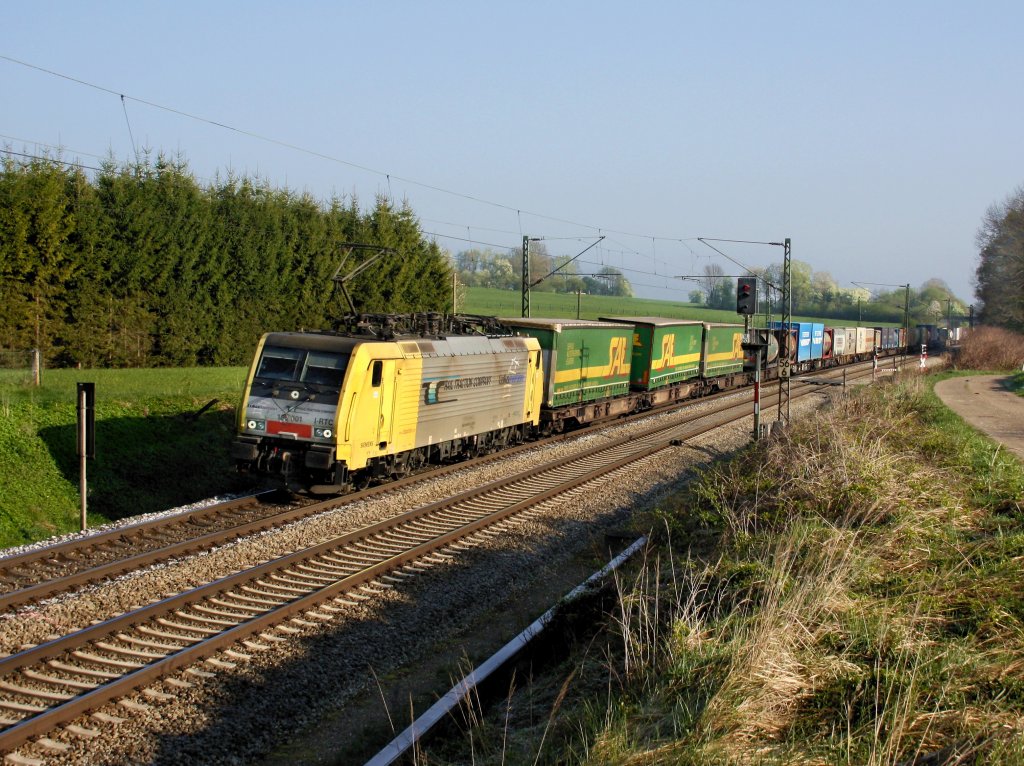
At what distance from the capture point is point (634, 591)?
7965 mm

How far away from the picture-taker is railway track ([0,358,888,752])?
6.98 m

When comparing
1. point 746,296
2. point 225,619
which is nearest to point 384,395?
point 225,619

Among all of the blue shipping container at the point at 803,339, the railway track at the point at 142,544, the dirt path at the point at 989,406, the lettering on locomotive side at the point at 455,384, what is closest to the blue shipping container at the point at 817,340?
the blue shipping container at the point at 803,339

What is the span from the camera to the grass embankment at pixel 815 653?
17.3ft

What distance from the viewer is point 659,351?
2855 cm

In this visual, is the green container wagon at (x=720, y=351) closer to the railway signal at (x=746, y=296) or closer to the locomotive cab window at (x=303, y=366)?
the railway signal at (x=746, y=296)

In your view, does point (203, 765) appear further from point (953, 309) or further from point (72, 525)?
point (953, 309)

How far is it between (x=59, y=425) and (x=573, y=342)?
38.1 feet

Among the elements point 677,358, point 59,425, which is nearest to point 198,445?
point 59,425

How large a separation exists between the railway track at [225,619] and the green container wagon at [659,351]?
13.6 metres

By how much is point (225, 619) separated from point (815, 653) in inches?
220

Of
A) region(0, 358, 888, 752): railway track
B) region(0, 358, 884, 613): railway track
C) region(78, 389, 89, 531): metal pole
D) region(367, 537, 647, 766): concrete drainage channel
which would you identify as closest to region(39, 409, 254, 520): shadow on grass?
region(78, 389, 89, 531): metal pole

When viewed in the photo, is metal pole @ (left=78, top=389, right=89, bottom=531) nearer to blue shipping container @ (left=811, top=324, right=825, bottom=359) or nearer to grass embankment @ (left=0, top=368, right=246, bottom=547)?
grass embankment @ (left=0, top=368, right=246, bottom=547)

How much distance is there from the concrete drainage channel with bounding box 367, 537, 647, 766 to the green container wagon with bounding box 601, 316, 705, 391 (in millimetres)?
17962
